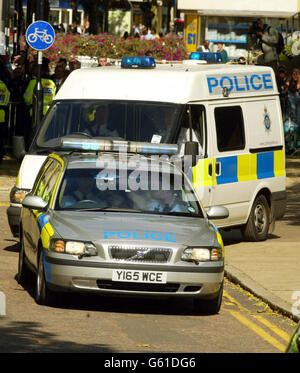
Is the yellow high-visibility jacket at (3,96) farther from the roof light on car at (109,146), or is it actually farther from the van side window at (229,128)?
the roof light on car at (109,146)

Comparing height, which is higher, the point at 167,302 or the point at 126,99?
the point at 126,99

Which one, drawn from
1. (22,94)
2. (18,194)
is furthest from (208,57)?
(22,94)

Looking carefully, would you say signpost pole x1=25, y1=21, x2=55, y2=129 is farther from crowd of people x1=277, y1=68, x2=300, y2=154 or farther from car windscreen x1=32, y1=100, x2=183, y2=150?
car windscreen x1=32, y1=100, x2=183, y2=150

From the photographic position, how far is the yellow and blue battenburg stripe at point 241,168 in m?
15.1

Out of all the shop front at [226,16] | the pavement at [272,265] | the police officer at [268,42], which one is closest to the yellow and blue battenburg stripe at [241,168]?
the pavement at [272,265]

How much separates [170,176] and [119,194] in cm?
66

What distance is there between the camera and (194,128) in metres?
15.3

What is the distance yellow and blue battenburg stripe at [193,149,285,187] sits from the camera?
15141mm

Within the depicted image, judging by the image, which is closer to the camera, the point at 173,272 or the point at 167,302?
the point at 173,272

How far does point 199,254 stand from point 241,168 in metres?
5.40

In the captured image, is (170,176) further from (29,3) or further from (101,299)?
(29,3)

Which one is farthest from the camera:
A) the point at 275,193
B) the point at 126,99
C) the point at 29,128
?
the point at 29,128

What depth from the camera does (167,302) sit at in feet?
38.6
